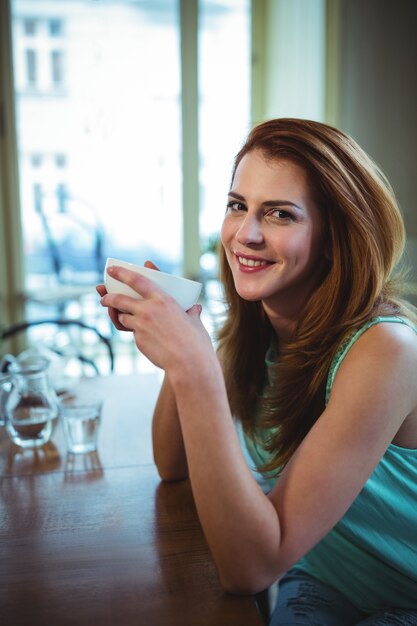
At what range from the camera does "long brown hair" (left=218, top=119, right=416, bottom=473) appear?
104cm

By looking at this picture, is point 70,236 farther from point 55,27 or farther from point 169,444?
point 169,444

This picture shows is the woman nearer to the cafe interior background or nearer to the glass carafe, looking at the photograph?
the glass carafe

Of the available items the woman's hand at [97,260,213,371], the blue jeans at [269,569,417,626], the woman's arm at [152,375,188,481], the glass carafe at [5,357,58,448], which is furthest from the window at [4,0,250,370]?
the woman's hand at [97,260,213,371]

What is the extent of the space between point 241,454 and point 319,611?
1.46 feet

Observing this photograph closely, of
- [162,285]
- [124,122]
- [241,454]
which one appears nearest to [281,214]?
[162,285]

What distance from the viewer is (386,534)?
1.05 meters

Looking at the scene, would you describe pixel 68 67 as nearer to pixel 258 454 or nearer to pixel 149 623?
pixel 258 454

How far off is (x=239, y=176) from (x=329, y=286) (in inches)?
10.4

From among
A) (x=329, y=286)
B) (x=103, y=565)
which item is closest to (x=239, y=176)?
(x=329, y=286)

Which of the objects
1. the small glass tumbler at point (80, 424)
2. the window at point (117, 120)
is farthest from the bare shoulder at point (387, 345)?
the window at point (117, 120)

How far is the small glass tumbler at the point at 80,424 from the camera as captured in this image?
1235mm

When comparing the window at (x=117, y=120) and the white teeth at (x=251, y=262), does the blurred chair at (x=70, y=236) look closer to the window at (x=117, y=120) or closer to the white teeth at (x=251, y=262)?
the window at (x=117, y=120)

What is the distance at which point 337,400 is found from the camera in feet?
2.90

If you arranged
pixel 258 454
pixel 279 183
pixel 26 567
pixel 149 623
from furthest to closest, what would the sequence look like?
pixel 258 454 < pixel 279 183 < pixel 26 567 < pixel 149 623
